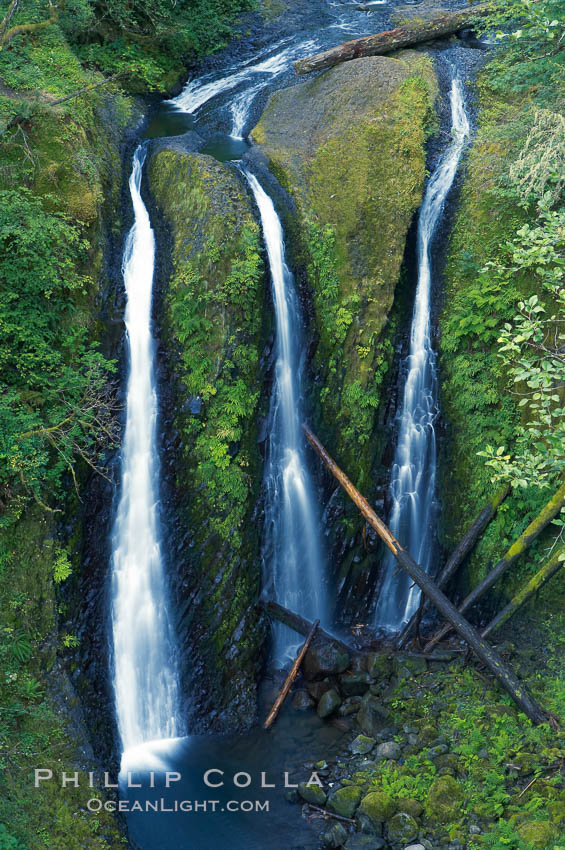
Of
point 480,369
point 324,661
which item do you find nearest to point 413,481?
point 480,369

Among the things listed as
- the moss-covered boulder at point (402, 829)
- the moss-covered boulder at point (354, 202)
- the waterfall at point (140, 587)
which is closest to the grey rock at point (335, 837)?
the moss-covered boulder at point (402, 829)

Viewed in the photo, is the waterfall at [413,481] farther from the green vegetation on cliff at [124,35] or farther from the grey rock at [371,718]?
the green vegetation on cliff at [124,35]

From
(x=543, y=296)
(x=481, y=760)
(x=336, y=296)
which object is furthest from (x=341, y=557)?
(x=543, y=296)

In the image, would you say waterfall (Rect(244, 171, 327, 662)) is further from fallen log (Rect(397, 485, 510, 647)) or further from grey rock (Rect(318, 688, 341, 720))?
fallen log (Rect(397, 485, 510, 647))

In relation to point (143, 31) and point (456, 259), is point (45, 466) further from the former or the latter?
point (143, 31)

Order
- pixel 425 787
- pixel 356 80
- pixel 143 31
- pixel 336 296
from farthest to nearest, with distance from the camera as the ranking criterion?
1. pixel 143 31
2. pixel 356 80
3. pixel 336 296
4. pixel 425 787

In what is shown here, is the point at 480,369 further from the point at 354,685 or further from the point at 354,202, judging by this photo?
the point at 354,685

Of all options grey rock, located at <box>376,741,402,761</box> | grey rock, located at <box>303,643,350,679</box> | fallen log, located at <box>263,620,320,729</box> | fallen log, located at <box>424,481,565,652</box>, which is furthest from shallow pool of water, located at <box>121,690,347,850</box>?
fallen log, located at <box>424,481,565,652</box>
